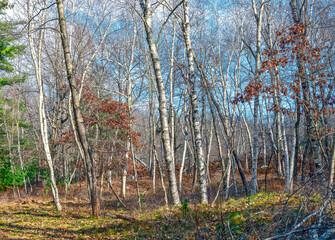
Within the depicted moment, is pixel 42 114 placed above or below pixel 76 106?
above

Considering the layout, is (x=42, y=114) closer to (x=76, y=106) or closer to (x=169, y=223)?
(x=76, y=106)

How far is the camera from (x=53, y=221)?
8.27 meters

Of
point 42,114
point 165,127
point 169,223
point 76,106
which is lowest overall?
point 169,223

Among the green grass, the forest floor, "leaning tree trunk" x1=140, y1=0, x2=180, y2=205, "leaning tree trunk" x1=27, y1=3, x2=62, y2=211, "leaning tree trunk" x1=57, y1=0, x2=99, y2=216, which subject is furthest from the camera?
"leaning tree trunk" x1=27, y1=3, x2=62, y2=211

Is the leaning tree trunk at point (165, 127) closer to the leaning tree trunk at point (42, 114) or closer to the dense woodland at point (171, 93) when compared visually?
the dense woodland at point (171, 93)

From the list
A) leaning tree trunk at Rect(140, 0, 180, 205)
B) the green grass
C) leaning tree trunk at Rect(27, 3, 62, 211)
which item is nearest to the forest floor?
the green grass

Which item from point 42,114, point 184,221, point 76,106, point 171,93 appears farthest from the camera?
point 171,93

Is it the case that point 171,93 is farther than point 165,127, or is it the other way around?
point 171,93

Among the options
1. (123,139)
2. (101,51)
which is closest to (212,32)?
(101,51)

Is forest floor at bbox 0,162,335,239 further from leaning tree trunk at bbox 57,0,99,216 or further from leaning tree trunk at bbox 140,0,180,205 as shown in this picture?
leaning tree trunk at bbox 57,0,99,216

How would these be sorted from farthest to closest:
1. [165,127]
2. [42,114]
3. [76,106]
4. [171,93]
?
[171,93]
[42,114]
[76,106]
[165,127]

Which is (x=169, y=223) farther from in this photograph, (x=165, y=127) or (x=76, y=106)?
(x=76, y=106)

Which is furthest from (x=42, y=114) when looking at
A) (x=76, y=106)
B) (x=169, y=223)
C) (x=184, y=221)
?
(x=184, y=221)

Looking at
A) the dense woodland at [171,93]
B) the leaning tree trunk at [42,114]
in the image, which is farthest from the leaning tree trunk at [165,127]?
the leaning tree trunk at [42,114]
